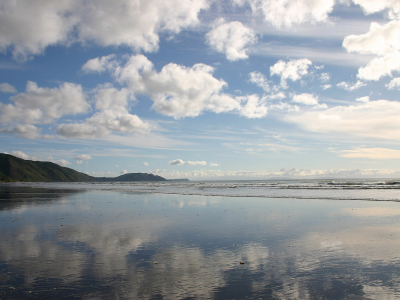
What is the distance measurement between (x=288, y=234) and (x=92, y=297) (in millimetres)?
9852

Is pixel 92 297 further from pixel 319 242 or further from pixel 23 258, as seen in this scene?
pixel 319 242

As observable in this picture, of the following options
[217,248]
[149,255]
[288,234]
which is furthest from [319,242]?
[149,255]

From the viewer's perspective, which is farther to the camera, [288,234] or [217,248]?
[288,234]

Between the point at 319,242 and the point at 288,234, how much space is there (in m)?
1.76

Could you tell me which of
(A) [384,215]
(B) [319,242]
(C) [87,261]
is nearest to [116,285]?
(C) [87,261]

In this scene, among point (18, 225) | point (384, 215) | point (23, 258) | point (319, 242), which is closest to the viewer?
point (23, 258)

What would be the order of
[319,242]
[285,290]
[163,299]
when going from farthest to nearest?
[319,242]
[285,290]
[163,299]

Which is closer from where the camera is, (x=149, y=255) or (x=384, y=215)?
(x=149, y=255)

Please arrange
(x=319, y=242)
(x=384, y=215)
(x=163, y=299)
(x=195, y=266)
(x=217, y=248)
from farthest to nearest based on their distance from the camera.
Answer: (x=384, y=215) < (x=319, y=242) < (x=217, y=248) < (x=195, y=266) < (x=163, y=299)

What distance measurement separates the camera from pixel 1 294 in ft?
21.4

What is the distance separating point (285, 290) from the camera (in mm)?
6758

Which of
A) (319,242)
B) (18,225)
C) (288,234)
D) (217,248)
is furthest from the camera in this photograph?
(18,225)

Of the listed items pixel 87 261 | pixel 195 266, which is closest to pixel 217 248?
Answer: pixel 195 266

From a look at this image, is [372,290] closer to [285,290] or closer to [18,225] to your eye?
[285,290]
